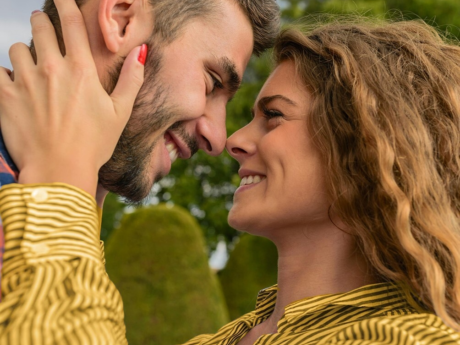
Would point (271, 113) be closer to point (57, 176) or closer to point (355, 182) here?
point (355, 182)

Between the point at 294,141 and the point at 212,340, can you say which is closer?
the point at 294,141

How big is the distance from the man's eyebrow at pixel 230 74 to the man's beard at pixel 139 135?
1.21 ft

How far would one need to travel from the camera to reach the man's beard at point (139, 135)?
3.02 m

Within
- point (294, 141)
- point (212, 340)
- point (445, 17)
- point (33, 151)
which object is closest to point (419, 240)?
point (294, 141)

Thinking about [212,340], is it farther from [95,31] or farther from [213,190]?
[213,190]

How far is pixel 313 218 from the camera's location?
302 cm

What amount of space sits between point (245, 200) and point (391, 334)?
1102 mm

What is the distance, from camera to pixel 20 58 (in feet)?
8.73

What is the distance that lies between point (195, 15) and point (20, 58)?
100 centimetres

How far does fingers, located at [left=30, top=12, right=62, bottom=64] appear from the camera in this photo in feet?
8.55

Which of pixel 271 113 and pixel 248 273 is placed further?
pixel 248 273

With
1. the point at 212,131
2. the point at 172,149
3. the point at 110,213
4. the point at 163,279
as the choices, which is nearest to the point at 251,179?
the point at 212,131

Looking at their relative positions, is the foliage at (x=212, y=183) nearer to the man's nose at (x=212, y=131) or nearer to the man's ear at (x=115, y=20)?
the man's nose at (x=212, y=131)

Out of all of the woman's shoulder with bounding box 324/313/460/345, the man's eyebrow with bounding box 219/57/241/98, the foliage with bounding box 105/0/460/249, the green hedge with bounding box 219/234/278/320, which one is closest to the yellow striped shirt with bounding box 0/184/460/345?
the woman's shoulder with bounding box 324/313/460/345
